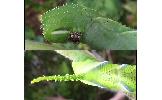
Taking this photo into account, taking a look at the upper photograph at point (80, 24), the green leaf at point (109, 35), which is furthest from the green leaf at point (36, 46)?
the green leaf at point (109, 35)

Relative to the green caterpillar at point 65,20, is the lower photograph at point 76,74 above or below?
below

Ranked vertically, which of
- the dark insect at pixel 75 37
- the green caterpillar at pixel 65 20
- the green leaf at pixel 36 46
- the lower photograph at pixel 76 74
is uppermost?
the green caterpillar at pixel 65 20

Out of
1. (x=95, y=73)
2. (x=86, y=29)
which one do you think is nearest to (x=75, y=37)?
(x=86, y=29)

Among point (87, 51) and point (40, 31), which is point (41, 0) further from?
point (87, 51)
